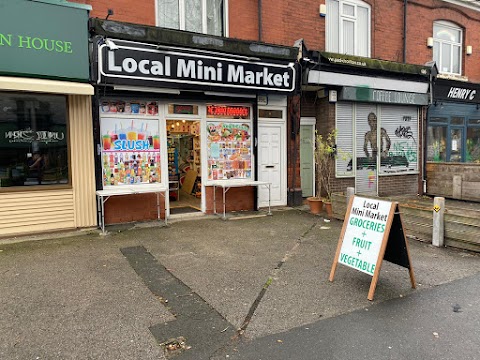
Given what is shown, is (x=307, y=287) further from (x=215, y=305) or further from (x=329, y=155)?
(x=329, y=155)

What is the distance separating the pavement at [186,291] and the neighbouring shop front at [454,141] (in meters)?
5.70

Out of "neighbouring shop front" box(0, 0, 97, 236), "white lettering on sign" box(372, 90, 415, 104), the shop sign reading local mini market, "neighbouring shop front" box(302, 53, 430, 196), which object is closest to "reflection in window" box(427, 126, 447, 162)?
"neighbouring shop front" box(302, 53, 430, 196)

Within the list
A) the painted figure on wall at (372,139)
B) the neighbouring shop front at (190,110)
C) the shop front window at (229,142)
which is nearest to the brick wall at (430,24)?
the painted figure on wall at (372,139)

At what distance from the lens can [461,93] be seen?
12797 millimetres

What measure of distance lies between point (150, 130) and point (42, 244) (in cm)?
316

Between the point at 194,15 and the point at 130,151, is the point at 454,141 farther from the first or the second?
the point at 130,151

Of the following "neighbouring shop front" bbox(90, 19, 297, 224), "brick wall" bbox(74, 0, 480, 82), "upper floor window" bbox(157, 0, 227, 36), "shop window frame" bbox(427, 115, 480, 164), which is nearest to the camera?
"neighbouring shop front" bbox(90, 19, 297, 224)

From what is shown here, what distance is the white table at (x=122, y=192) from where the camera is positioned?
23.4 ft

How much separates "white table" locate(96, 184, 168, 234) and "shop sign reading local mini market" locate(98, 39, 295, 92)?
215cm

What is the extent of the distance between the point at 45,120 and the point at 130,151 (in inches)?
67.7

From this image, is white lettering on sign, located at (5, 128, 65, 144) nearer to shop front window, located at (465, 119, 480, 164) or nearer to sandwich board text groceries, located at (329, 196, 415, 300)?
sandwich board text groceries, located at (329, 196, 415, 300)

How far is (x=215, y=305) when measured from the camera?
4.17m

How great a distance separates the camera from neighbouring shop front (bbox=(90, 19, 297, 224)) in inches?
287

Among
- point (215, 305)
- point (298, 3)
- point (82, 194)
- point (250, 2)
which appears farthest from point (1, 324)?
point (298, 3)
